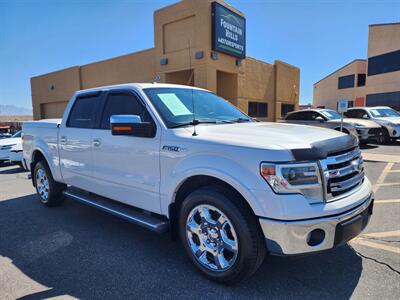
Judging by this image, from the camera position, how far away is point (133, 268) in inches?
124

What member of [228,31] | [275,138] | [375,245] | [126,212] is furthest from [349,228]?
[228,31]

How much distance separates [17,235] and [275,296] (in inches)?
141

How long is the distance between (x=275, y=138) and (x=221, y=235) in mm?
1039

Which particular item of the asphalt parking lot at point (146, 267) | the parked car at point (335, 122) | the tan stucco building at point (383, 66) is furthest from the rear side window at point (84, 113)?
the tan stucco building at point (383, 66)

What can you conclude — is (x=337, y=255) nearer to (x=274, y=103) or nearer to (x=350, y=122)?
(x=350, y=122)

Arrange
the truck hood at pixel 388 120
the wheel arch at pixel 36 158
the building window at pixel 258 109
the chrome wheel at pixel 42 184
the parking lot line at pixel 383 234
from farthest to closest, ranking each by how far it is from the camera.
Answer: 1. the building window at pixel 258 109
2. the truck hood at pixel 388 120
3. the wheel arch at pixel 36 158
4. the chrome wheel at pixel 42 184
5. the parking lot line at pixel 383 234

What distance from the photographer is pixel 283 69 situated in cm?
2097

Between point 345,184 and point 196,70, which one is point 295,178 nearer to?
point 345,184

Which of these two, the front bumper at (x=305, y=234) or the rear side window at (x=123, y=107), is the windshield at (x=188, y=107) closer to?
the rear side window at (x=123, y=107)

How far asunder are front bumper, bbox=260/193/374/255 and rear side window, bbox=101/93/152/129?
1826 millimetres

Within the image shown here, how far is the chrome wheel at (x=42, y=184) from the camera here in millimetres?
5413

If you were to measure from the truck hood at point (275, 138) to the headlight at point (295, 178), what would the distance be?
6.0 inches

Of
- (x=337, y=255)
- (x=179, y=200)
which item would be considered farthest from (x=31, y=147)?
(x=337, y=255)

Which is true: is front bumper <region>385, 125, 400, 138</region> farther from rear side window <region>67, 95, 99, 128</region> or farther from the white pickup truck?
rear side window <region>67, 95, 99, 128</region>
